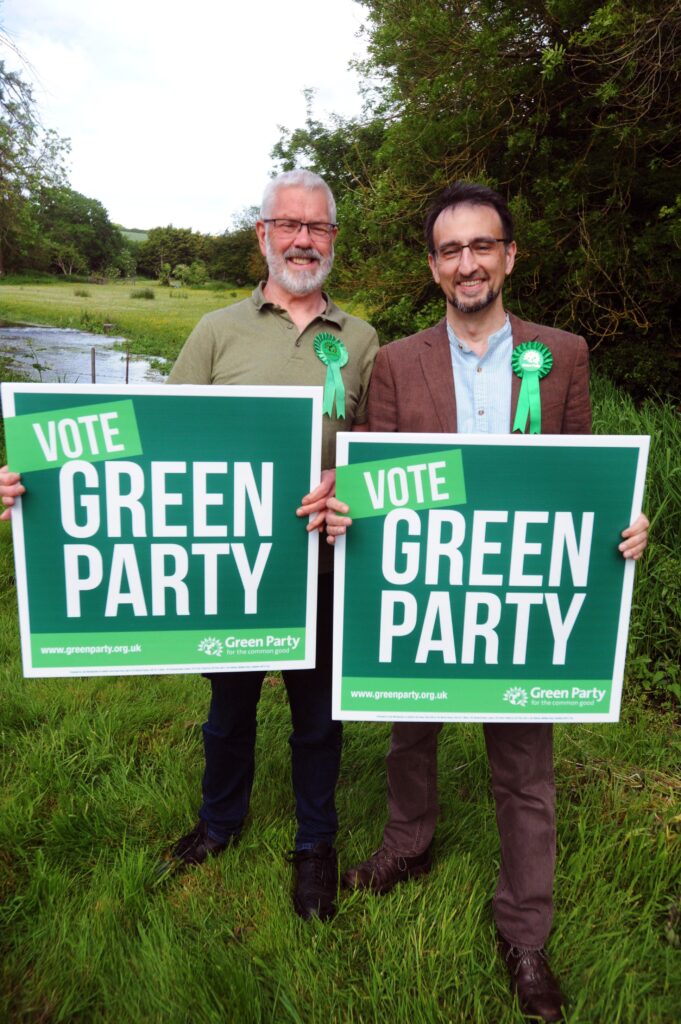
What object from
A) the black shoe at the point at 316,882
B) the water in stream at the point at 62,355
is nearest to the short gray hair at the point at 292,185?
the black shoe at the point at 316,882

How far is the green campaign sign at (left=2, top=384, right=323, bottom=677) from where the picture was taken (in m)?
1.83

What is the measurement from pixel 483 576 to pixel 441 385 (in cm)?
53

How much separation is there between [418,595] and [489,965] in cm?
107

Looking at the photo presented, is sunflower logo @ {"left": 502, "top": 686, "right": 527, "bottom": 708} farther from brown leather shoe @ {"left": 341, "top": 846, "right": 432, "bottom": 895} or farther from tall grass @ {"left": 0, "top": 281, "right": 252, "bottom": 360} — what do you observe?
tall grass @ {"left": 0, "top": 281, "right": 252, "bottom": 360}

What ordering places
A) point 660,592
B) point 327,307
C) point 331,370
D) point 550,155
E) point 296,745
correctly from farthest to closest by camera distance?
1. point 550,155
2. point 660,592
3. point 296,745
4. point 327,307
5. point 331,370

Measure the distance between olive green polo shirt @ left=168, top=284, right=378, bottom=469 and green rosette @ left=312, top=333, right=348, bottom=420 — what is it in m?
0.03

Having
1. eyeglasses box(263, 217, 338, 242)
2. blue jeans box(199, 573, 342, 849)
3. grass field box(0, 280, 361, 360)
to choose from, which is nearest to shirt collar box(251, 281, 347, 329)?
eyeglasses box(263, 217, 338, 242)

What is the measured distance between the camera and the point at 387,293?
8508 mm

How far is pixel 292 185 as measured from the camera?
2100 mm

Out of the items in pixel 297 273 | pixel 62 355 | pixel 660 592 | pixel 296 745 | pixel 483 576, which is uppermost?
pixel 297 273

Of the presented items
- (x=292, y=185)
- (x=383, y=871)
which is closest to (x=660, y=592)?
(x=383, y=871)

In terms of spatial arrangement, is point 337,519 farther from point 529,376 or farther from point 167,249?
point 167,249

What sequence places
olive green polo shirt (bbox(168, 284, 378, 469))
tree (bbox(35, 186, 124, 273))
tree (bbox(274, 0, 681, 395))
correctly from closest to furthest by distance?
1. olive green polo shirt (bbox(168, 284, 378, 469))
2. tree (bbox(274, 0, 681, 395))
3. tree (bbox(35, 186, 124, 273))

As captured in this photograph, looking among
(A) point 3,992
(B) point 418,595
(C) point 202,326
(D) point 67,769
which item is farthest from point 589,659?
(D) point 67,769
